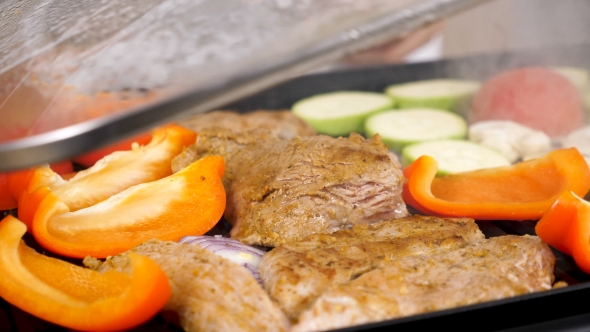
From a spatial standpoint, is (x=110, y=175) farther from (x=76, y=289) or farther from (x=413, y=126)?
(x=413, y=126)

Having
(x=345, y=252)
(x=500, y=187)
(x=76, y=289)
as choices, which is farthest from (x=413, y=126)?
(x=76, y=289)

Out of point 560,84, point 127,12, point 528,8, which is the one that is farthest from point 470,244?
point 528,8

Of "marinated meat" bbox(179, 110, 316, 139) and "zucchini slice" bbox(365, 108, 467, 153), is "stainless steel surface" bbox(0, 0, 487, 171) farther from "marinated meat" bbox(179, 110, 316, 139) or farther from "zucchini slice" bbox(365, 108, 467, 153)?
"zucchini slice" bbox(365, 108, 467, 153)

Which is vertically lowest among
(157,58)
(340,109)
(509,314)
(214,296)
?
(340,109)

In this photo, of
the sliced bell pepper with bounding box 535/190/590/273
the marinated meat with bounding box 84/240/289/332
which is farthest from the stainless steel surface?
the sliced bell pepper with bounding box 535/190/590/273

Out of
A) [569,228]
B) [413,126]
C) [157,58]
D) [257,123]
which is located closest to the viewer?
[157,58]

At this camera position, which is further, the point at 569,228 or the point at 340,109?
the point at 340,109

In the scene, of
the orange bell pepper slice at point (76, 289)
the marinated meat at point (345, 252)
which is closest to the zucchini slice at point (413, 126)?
the marinated meat at point (345, 252)

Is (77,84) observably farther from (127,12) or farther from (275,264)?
(275,264)
